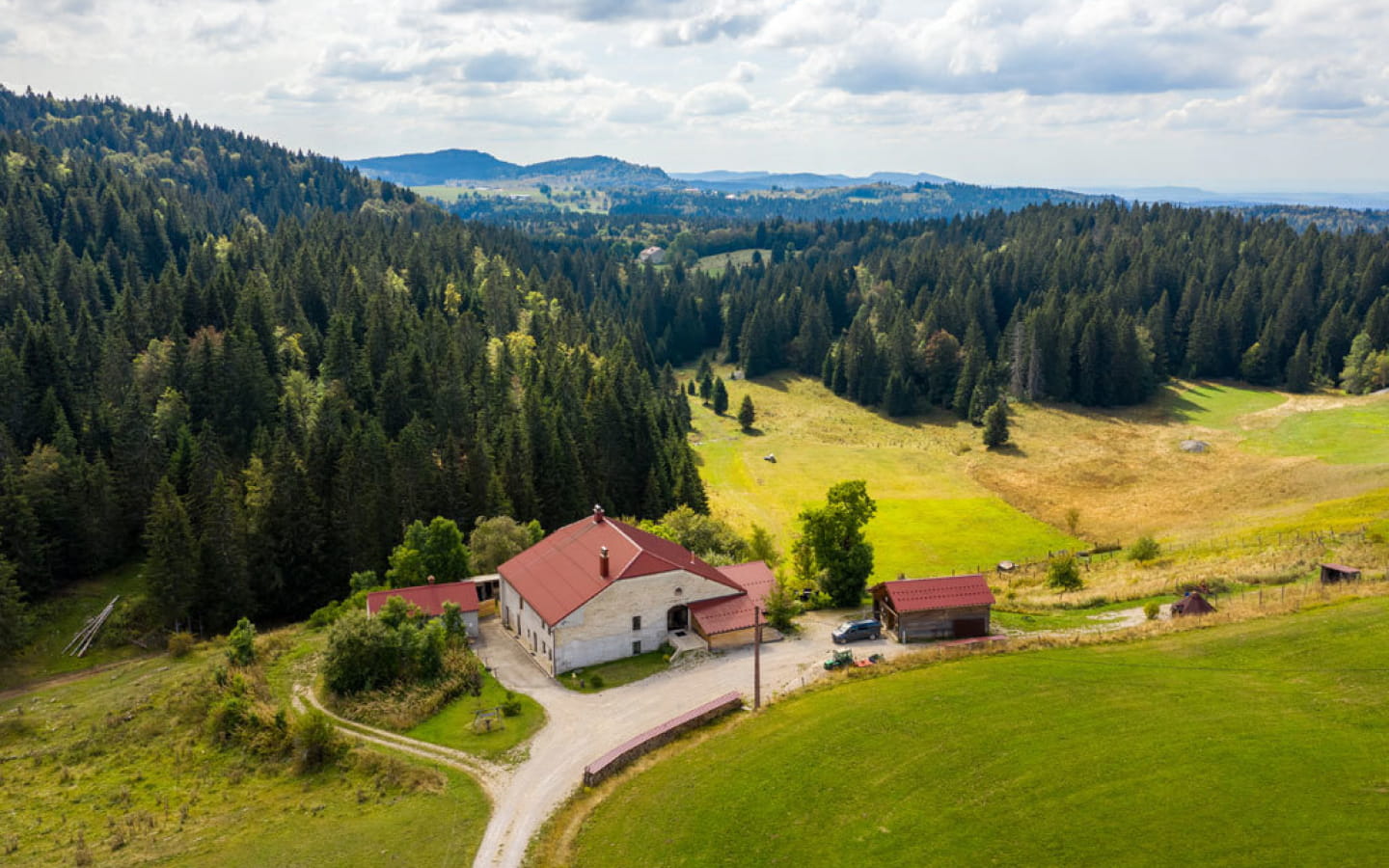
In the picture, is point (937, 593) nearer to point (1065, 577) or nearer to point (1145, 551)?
point (1065, 577)

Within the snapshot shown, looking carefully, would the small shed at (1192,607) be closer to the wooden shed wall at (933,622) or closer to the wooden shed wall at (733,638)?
the wooden shed wall at (933,622)

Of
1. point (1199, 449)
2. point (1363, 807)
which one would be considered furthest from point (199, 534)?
point (1199, 449)

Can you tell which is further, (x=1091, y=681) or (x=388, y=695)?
(x=388, y=695)

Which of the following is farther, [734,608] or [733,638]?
[734,608]

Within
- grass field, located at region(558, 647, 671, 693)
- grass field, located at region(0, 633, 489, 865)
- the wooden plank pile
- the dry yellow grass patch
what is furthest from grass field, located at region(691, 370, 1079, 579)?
the wooden plank pile

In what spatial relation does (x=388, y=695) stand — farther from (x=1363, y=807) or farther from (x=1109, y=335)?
(x=1109, y=335)

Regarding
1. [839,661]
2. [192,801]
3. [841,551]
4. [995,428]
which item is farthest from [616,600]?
[995,428]

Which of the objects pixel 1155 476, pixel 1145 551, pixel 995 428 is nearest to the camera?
pixel 1145 551
